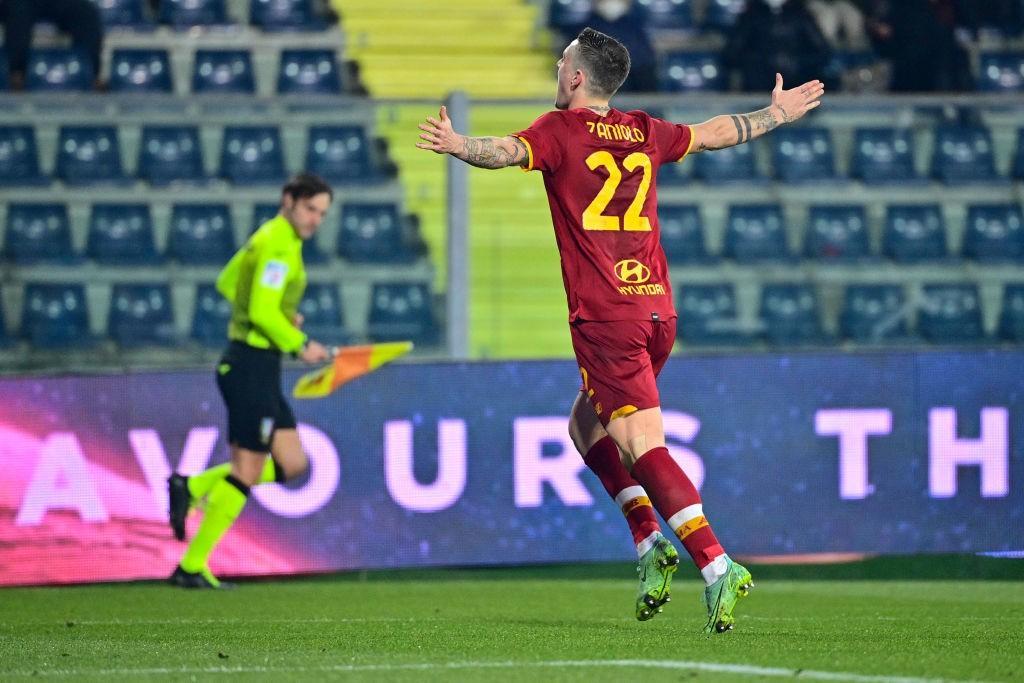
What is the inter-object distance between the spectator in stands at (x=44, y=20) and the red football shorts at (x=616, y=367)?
7116 millimetres

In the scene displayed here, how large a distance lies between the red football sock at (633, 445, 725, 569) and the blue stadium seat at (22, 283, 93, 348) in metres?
4.56

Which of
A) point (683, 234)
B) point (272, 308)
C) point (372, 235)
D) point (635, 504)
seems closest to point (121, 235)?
point (372, 235)

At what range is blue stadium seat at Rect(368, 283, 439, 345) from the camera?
9461 mm

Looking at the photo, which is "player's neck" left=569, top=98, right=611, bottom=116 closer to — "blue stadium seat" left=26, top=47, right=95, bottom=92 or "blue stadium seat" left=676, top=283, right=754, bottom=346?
"blue stadium seat" left=676, top=283, right=754, bottom=346

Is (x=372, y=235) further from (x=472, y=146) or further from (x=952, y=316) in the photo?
(x=472, y=146)

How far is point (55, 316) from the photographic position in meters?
9.33

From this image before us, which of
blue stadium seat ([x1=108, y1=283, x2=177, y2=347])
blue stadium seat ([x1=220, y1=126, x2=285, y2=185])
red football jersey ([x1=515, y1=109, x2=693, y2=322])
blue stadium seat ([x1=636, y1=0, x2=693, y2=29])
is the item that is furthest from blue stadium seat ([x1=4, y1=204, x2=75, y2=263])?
blue stadium seat ([x1=636, y1=0, x2=693, y2=29])

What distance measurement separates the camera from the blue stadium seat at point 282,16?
13.5m

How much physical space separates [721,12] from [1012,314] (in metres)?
5.14

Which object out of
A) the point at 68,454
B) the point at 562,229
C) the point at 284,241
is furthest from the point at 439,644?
the point at 68,454

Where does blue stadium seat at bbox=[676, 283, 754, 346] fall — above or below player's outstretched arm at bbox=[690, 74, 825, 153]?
below

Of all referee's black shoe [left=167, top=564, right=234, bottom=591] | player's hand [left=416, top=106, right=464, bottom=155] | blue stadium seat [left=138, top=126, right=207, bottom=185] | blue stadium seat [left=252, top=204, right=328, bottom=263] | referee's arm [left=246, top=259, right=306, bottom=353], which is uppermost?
player's hand [left=416, top=106, right=464, bottom=155]

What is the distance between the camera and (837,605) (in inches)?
298

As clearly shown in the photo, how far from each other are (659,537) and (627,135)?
1.39 meters
